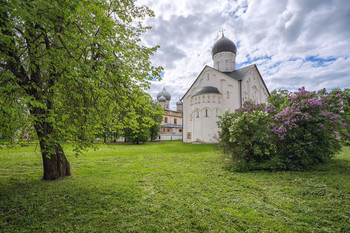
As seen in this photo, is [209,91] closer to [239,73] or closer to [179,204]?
[239,73]

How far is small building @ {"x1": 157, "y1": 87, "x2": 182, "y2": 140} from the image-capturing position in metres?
42.8

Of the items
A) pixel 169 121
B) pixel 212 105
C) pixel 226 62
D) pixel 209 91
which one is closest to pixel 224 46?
pixel 226 62

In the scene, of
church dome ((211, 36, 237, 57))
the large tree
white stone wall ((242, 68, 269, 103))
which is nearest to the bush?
the large tree

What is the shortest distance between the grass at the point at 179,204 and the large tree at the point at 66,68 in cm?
113

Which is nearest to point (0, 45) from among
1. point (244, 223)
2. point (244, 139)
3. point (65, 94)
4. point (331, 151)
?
point (65, 94)

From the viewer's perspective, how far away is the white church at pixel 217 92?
72.3 ft

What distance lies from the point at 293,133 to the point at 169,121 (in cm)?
4570

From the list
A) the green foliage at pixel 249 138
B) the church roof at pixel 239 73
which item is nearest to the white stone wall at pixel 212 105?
the church roof at pixel 239 73

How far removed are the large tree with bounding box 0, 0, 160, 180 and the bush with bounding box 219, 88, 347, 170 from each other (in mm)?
4422

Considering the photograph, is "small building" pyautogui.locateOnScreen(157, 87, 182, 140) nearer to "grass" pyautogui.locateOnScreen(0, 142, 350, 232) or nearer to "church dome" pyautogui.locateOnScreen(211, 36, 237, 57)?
"church dome" pyautogui.locateOnScreen(211, 36, 237, 57)

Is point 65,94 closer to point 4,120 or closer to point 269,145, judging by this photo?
point 4,120

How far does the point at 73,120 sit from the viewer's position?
14.3 ft

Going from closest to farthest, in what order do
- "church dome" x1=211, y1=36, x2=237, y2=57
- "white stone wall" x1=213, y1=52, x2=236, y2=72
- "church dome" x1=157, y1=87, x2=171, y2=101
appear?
1. "church dome" x1=211, y1=36, x2=237, y2=57
2. "white stone wall" x1=213, y1=52, x2=236, y2=72
3. "church dome" x1=157, y1=87, x2=171, y2=101

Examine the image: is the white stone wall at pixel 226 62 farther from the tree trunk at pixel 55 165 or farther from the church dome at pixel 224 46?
the tree trunk at pixel 55 165
